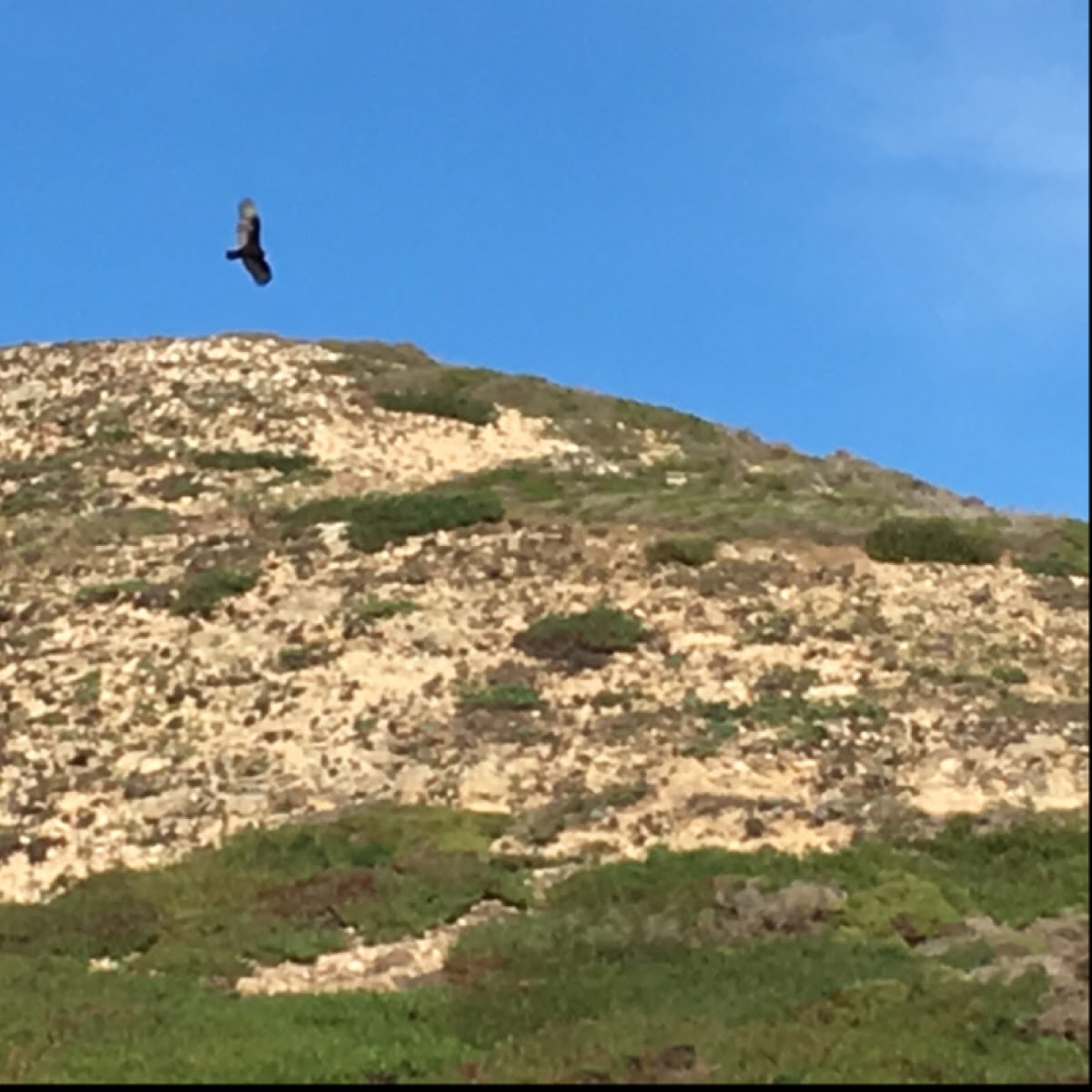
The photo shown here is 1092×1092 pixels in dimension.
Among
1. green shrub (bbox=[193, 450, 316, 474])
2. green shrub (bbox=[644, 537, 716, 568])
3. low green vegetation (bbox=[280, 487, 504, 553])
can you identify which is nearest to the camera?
green shrub (bbox=[644, 537, 716, 568])

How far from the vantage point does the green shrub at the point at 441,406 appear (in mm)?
40750

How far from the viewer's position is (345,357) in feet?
149

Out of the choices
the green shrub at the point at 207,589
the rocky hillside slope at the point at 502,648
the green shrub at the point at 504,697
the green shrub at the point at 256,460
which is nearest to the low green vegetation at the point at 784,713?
the rocky hillside slope at the point at 502,648

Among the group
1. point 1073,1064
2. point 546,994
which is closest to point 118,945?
point 546,994

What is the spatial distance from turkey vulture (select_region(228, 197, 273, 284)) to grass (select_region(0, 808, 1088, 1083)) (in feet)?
19.2

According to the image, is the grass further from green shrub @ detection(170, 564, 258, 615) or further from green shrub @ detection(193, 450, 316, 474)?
green shrub @ detection(193, 450, 316, 474)

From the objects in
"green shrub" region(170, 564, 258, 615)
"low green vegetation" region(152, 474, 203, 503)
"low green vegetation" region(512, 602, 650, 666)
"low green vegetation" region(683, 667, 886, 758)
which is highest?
"low green vegetation" region(152, 474, 203, 503)

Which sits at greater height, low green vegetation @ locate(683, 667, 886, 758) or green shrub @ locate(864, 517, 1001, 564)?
green shrub @ locate(864, 517, 1001, 564)

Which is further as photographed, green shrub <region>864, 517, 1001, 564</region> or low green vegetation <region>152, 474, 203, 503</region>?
low green vegetation <region>152, 474, 203, 503</region>

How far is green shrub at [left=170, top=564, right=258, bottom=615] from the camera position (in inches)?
1139

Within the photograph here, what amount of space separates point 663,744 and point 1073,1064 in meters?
10.7

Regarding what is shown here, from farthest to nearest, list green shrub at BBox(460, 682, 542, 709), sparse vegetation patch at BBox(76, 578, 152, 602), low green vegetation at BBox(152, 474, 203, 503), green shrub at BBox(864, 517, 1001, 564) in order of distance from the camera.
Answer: low green vegetation at BBox(152, 474, 203, 503) → sparse vegetation patch at BBox(76, 578, 152, 602) → green shrub at BBox(864, 517, 1001, 564) → green shrub at BBox(460, 682, 542, 709)

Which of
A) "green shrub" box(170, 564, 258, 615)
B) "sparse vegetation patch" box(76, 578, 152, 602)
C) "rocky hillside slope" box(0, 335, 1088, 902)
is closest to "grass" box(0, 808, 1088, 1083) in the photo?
"rocky hillside slope" box(0, 335, 1088, 902)

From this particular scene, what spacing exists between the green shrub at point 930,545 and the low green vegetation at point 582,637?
163 inches
